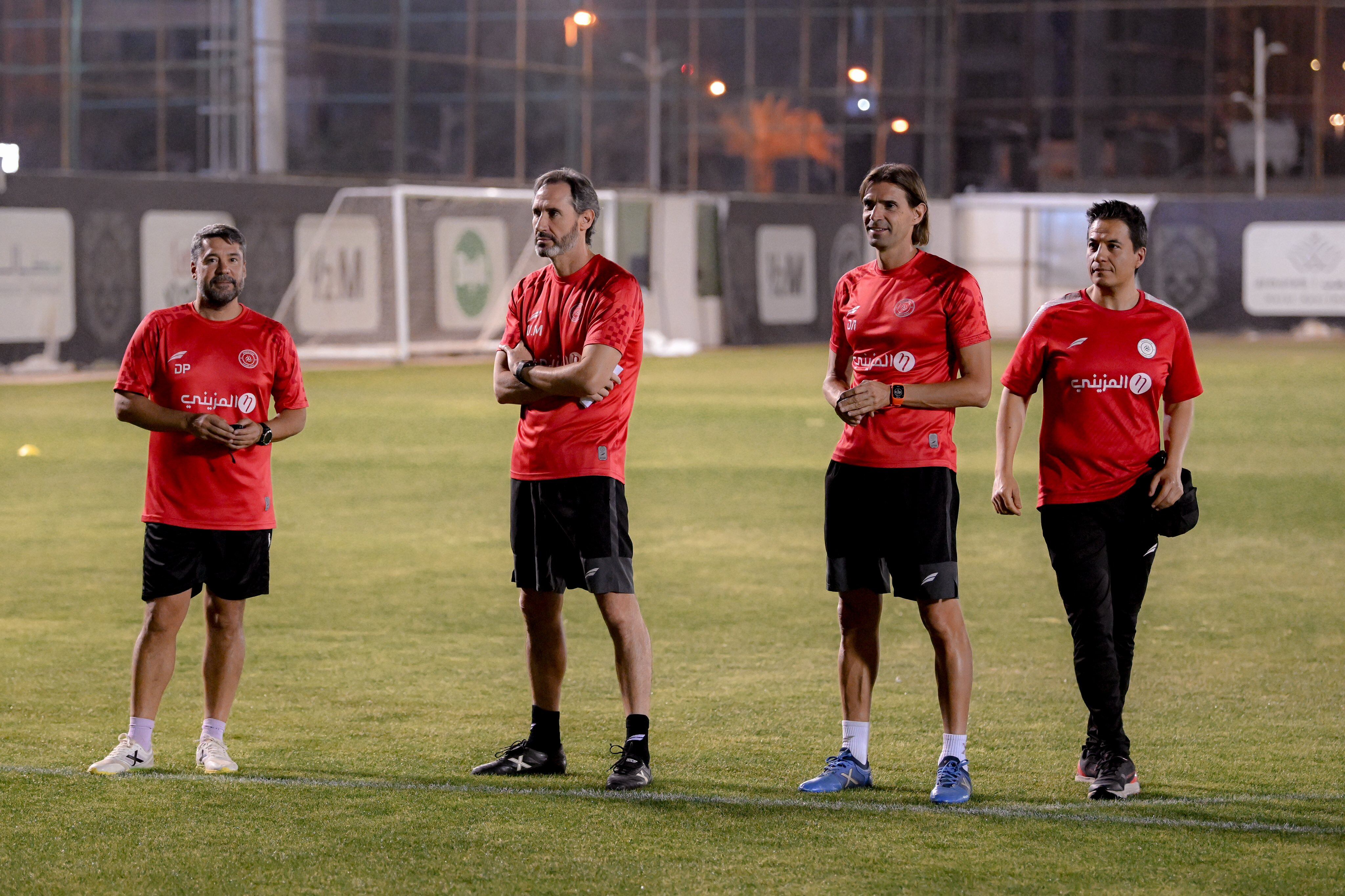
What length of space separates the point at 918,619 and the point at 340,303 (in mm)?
20658

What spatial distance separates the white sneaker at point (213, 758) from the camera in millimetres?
6238

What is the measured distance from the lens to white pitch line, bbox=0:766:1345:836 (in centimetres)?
568

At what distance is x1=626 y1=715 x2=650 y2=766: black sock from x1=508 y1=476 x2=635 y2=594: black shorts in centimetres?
41

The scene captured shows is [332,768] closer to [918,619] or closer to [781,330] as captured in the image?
[918,619]

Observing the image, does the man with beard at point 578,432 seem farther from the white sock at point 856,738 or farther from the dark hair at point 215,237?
the dark hair at point 215,237

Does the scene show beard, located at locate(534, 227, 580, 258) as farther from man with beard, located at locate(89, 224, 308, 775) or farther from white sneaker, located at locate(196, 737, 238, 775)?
white sneaker, located at locate(196, 737, 238, 775)

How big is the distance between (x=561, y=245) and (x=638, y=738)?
1.59 meters

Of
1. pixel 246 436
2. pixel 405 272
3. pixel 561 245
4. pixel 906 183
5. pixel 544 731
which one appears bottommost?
pixel 544 731

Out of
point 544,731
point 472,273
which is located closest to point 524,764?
point 544,731

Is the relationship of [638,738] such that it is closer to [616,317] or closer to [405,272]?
[616,317]

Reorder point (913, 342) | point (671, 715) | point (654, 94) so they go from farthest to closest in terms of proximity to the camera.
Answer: point (654, 94) → point (671, 715) → point (913, 342)

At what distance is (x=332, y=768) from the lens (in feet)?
20.9

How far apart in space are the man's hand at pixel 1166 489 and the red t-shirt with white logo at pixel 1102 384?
3.3 inches

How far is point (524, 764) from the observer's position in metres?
6.30
